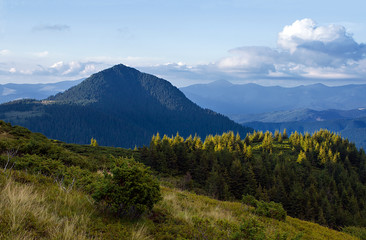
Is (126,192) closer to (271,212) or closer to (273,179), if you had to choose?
(271,212)

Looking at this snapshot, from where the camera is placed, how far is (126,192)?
635 centimetres

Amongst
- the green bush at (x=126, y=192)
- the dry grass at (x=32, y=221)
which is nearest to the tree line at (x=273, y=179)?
the green bush at (x=126, y=192)

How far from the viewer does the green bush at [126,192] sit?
21.0 ft

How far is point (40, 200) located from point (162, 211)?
390 centimetres

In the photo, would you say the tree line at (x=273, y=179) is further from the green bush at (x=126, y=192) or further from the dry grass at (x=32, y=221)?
the dry grass at (x=32, y=221)

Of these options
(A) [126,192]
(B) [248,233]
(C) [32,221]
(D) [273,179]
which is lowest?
(D) [273,179]

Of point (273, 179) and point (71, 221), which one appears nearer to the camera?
point (71, 221)

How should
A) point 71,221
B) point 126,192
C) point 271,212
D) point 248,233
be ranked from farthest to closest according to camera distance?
point 271,212
point 126,192
point 248,233
point 71,221

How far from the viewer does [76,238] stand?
4617 mm

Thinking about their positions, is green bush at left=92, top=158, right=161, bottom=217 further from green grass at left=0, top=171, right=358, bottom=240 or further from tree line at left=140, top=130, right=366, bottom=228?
tree line at left=140, top=130, right=366, bottom=228

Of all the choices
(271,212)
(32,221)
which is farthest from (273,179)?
(32,221)

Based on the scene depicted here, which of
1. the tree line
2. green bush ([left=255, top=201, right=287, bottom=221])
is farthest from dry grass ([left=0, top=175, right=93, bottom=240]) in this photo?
the tree line

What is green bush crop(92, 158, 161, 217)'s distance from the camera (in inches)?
252

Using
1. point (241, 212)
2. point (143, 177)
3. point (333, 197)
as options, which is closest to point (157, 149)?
point (333, 197)
